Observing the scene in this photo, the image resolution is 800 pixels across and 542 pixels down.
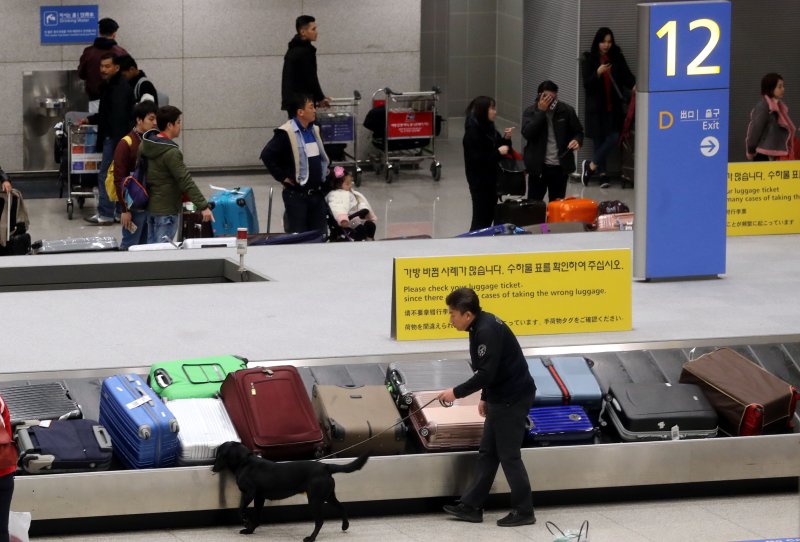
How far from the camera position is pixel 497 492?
282 inches

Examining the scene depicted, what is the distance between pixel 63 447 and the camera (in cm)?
671

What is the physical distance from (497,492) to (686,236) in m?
3.16

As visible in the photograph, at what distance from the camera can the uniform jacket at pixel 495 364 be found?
6.67 m

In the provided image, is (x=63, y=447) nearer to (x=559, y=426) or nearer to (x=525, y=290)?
(x=559, y=426)

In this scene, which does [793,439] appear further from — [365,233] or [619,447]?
[365,233]

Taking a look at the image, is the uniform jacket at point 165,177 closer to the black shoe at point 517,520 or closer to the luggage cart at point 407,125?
the black shoe at point 517,520

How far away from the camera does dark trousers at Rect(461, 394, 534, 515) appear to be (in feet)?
22.4

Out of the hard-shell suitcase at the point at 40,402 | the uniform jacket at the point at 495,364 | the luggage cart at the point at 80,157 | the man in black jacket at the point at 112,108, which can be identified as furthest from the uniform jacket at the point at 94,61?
the uniform jacket at the point at 495,364

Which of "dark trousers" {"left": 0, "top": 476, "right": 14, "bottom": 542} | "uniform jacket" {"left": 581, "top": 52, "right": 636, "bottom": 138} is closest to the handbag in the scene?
"dark trousers" {"left": 0, "top": 476, "right": 14, "bottom": 542}

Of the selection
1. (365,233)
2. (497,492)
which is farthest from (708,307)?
(365,233)

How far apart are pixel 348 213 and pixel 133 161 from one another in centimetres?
171

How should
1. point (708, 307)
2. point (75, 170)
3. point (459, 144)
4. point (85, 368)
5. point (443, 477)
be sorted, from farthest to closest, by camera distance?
point (459, 144) → point (75, 170) → point (708, 307) → point (85, 368) → point (443, 477)

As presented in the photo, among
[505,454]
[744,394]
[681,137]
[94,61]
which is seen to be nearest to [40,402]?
[505,454]

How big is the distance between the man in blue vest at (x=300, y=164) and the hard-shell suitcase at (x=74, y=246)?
139cm
